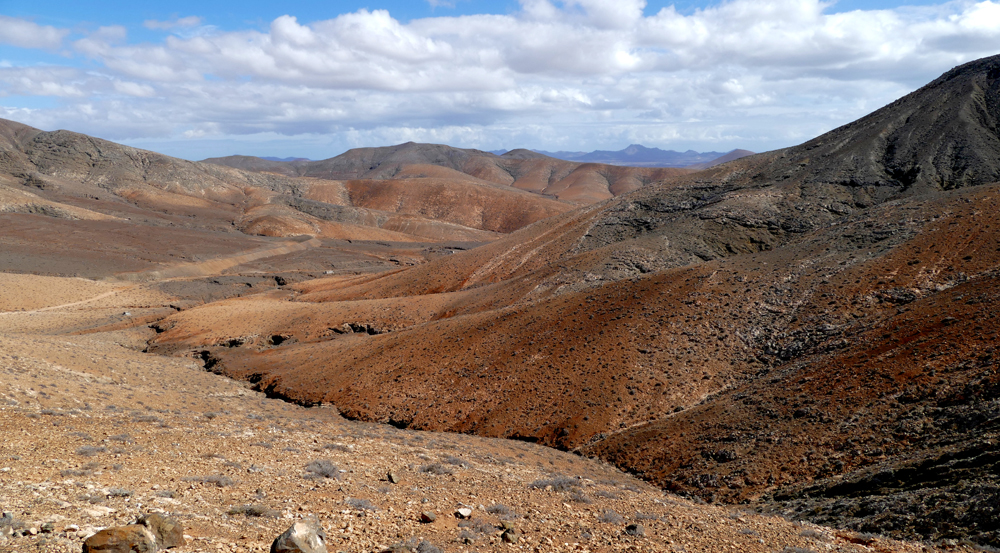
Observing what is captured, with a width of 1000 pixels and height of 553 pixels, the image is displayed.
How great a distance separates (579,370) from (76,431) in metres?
13.4

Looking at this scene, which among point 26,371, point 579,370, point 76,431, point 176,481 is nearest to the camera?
point 176,481

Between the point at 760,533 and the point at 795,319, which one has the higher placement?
the point at 795,319

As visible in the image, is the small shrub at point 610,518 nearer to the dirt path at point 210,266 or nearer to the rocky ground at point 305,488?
the rocky ground at point 305,488

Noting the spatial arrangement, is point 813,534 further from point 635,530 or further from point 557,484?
point 557,484

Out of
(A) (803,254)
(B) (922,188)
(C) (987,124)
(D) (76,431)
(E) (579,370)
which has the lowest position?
(E) (579,370)

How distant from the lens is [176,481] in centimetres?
833

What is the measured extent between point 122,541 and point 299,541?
4.82ft

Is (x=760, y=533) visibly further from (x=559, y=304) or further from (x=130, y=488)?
(x=559, y=304)

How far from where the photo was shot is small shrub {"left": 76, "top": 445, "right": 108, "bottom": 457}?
29.5ft

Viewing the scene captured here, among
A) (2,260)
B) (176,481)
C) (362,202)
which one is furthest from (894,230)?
(362,202)

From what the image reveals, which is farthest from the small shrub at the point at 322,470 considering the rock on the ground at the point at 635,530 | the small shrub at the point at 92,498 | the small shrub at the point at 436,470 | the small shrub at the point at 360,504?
the rock on the ground at the point at 635,530

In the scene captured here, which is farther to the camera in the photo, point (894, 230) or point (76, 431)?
point (894, 230)

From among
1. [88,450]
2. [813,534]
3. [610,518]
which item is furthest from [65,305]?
[813,534]

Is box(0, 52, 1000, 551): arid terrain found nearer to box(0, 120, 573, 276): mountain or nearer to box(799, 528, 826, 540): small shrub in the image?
box(799, 528, 826, 540): small shrub
